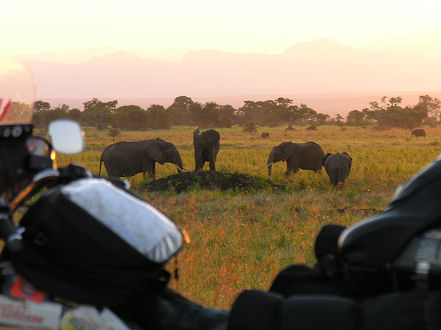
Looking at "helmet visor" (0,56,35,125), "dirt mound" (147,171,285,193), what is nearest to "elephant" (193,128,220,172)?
"dirt mound" (147,171,285,193)

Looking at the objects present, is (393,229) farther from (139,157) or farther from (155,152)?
(139,157)

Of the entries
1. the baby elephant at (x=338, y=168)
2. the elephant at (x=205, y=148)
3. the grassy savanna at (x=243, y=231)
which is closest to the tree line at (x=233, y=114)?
the elephant at (x=205, y=148)

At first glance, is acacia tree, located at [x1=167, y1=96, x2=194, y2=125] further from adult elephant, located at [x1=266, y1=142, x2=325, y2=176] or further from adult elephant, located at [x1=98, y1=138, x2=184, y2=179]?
adult elephant, located at [x1=98, y1=138, x2=184, y2=179]

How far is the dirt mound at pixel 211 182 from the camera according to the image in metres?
14.3

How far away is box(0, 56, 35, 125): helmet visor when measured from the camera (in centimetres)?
229

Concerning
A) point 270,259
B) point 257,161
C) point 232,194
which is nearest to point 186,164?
point 257,161

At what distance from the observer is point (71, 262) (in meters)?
1.89

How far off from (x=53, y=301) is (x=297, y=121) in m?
99.7

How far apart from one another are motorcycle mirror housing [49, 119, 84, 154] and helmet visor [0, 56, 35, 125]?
0.11 meters

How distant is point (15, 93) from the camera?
239 cm

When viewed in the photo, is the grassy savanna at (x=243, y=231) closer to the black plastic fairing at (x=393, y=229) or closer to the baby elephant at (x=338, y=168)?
the baby elephant at (x=338, y=168)

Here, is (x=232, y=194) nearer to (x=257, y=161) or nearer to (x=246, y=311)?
(x=246, y=311)

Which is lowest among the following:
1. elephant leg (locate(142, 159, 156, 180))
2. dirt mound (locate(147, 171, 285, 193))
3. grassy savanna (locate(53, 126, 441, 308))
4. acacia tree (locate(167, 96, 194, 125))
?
acacia tree (locate(167, 96, 194, 125))

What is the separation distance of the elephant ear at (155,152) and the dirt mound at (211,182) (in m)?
5.63
